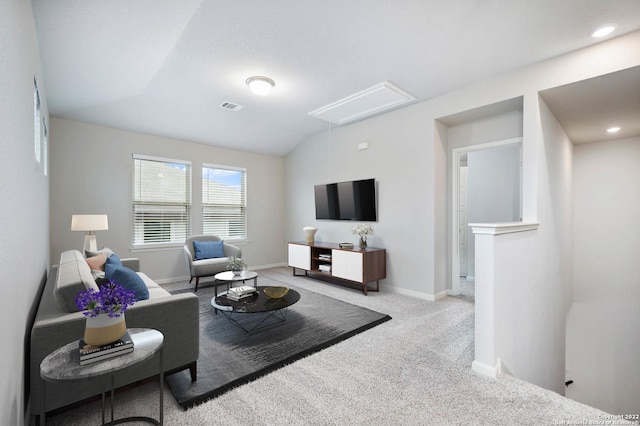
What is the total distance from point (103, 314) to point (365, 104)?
395 centimetres

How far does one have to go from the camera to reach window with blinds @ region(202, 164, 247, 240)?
571 centimetres

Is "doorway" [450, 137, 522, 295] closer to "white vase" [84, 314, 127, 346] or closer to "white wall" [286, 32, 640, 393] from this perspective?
"white wall" [286, 32, 640, 393]

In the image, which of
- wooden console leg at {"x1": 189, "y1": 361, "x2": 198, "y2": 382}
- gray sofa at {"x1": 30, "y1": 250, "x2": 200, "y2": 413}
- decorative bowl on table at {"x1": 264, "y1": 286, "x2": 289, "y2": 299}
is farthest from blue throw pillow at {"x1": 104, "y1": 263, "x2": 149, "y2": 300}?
decorative bowl on table at {"x1": 264, "y1": 286, "x2": 289, "y2": 299}

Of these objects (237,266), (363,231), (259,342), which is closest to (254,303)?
(259,342)

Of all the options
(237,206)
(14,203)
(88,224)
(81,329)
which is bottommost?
(81,329)

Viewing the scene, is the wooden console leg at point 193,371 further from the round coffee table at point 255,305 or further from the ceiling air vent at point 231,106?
the ceiling air vent at point 231,106

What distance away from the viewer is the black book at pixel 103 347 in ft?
4.40

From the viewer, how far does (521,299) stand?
2.74m

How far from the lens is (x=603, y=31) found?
103 inches

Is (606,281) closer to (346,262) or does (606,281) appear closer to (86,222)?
(346,262)

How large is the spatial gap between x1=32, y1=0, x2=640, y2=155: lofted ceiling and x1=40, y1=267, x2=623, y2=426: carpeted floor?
2877mm

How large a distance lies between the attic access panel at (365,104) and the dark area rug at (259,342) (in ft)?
9.28

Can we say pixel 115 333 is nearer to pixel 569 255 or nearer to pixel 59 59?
pixel 59 59

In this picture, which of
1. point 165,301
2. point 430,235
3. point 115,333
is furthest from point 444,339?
point 115,333
